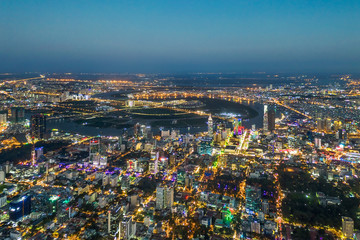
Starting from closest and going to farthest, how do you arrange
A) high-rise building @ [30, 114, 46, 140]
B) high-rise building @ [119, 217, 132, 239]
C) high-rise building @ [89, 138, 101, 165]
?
high-rise building @ [119, 217, 132, 239] → high-rise building @ [89, 138, 101, 165] → high-rise building @ [30, 114, 46, 140]

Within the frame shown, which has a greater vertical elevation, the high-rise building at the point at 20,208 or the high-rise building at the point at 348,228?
the high-rise building at the point at 20,208

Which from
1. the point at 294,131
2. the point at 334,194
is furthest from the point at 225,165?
the point at 294,131

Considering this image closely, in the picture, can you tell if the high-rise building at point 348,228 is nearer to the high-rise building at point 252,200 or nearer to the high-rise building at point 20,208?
the high-rise building at point 252,200

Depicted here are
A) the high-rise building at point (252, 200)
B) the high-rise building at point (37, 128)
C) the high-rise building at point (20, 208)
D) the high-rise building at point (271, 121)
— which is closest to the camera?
the high-rise building at point (20, 208)

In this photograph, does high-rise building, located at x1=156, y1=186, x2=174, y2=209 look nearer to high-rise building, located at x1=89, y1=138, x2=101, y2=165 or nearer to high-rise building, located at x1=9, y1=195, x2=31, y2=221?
high-rise building, located at x1=9, y1=195, x2=31, y2=221

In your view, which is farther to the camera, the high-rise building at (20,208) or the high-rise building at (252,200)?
the high-rise building at (252,200)

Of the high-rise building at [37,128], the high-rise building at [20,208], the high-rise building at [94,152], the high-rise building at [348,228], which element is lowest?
the high-rise building at [348,228]

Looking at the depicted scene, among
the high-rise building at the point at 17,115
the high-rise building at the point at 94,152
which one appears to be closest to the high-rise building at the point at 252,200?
the high-rise building at the point at 94,152

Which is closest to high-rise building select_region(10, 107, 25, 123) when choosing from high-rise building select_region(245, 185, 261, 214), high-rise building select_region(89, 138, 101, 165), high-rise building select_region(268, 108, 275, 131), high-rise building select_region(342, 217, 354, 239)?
high-rise building select_region(89, 138, 101, 165)
